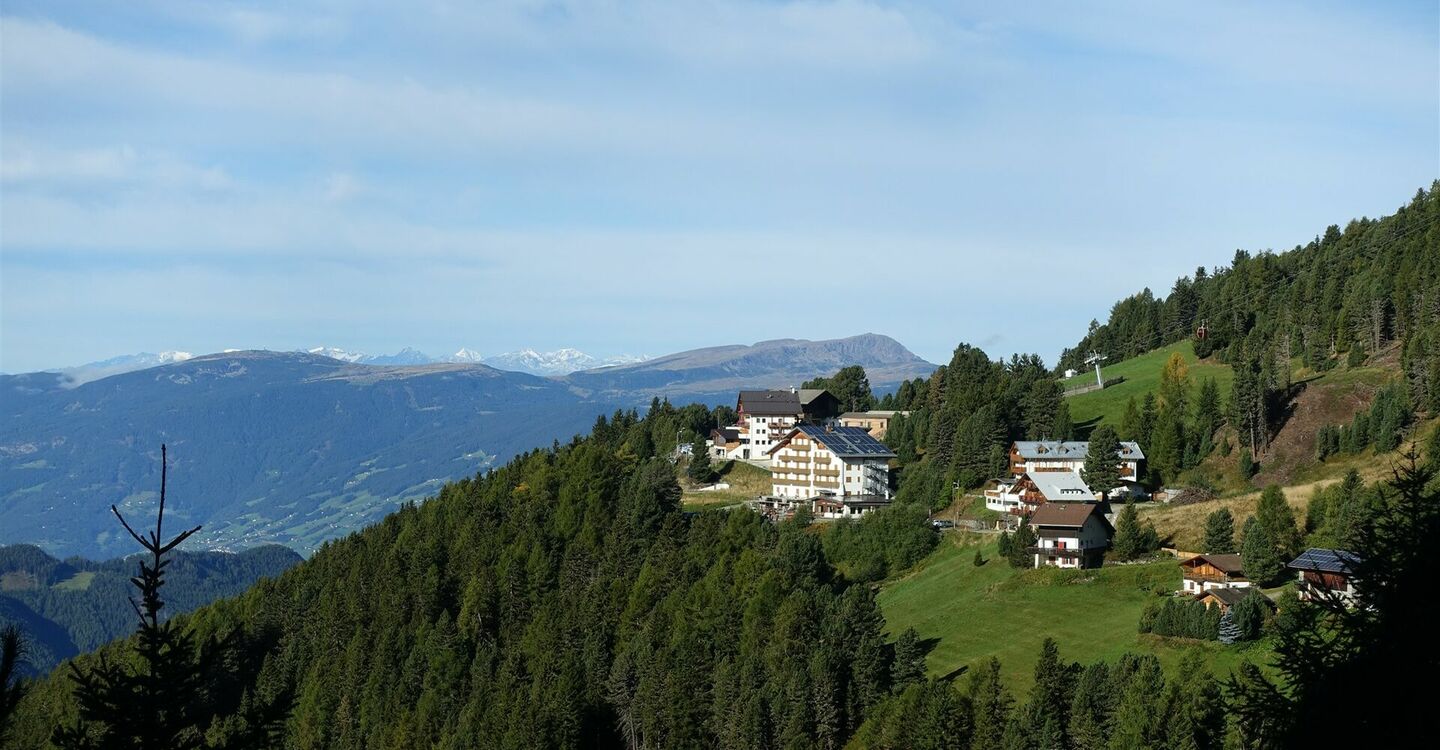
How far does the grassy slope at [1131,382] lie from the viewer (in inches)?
5450

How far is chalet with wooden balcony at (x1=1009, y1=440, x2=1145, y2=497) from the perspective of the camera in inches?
4461

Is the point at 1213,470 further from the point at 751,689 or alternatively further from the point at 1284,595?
the point at 751,689

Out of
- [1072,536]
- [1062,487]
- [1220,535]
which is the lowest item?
[1072,536]

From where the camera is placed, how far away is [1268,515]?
261 feet

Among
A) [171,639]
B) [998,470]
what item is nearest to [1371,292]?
[998,470]

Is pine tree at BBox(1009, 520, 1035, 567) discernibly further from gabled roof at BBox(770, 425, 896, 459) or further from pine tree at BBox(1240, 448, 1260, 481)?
gabled roof at BBox(770, 425, 896, 459)

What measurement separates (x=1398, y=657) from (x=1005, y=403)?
360 feet

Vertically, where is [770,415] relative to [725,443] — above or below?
above

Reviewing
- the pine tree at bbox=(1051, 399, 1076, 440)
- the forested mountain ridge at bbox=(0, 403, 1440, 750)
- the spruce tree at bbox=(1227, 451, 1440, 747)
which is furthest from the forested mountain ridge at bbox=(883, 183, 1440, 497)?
the spruce tree at bbox=(1227, 451, 1440, 747)

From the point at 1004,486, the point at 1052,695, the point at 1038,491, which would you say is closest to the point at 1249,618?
the point at 1052,695

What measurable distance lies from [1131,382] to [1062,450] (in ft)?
138

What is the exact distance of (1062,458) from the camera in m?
117

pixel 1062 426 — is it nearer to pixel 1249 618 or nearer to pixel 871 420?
pixel 871 420

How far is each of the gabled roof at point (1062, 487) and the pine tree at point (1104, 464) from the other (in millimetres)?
923
